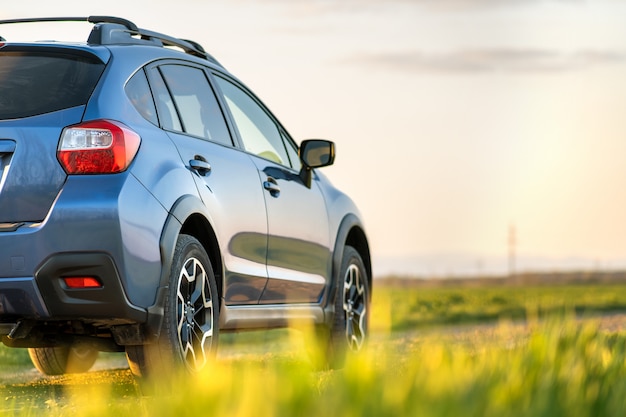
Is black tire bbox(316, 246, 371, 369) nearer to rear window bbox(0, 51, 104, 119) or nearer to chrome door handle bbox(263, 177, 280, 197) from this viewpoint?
chrome door handle bbox(263, 177, 280, 197)

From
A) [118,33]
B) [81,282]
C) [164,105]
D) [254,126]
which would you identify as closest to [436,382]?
[81,282]

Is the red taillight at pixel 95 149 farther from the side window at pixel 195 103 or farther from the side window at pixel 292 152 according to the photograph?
the side window at pixel 292 152

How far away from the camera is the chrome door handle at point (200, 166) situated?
7098 mm

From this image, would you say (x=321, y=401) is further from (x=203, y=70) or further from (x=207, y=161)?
(x=203, y=70)

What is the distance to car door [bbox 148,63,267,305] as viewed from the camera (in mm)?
7234

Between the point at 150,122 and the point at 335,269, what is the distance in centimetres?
302

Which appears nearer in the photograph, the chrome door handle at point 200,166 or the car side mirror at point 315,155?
the chrome door handle at point 200,166

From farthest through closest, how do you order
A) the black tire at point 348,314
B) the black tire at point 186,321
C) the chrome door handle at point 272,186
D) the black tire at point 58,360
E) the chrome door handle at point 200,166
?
the black tire at point 348,314, the black tire at point 58,360, the chrome door handle at point 272,186, the chrome door handle at point 200,166, the black tire at point 186,321

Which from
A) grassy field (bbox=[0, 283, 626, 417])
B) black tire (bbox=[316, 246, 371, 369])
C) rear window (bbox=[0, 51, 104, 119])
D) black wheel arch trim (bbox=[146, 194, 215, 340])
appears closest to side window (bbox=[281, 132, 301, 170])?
black tire (bbox=[316, 246, 371, 369])

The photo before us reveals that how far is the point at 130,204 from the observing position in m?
6.33

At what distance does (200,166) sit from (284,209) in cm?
149

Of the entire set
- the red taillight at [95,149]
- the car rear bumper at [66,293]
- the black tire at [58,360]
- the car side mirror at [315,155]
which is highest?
the red taillight at [95,149]

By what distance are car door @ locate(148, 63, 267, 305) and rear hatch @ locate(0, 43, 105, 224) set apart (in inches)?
24.1

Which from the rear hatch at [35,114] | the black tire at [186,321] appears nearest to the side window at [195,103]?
the rear hatch at [35,114]
